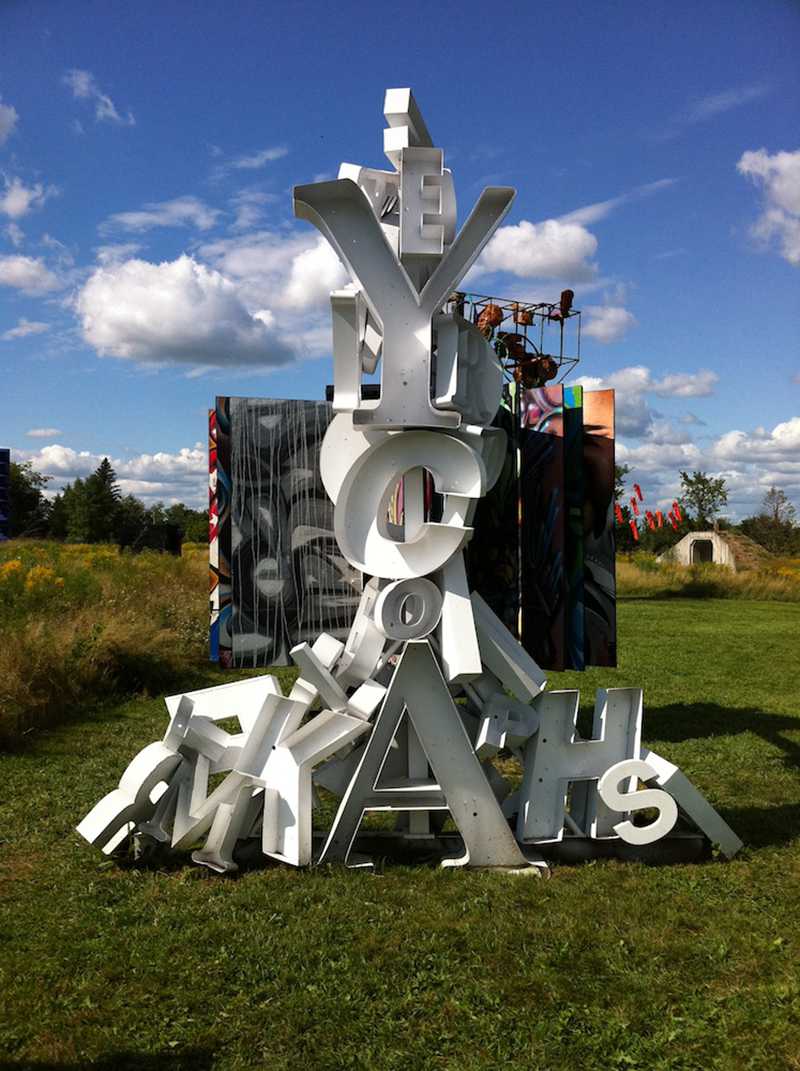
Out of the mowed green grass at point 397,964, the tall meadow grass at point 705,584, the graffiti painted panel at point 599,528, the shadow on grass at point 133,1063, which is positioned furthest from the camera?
the tall meadow grass at point 705,584

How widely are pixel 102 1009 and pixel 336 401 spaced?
328 cm

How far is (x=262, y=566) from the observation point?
7883 millimetres

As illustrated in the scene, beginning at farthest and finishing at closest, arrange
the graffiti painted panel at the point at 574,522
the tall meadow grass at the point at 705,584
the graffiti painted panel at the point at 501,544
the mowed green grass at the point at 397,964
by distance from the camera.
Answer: the tall meadow grass at the point at 705,584
the graffiti painted panel at the point at 574,522
the graffiti painted panel at the point at 501,544
the mowed green grass at the point at 397,964

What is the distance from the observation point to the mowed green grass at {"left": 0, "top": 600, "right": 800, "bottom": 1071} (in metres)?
3.55

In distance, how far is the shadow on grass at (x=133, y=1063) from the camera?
337 cm

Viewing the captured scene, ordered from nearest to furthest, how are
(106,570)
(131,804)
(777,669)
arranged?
1. (131,804)
2. (777,669)
3. (106,570)

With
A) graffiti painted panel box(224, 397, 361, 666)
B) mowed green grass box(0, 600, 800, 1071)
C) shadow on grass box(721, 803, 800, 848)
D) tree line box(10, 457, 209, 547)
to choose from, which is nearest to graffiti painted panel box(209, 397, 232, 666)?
graffiti painted panel box(224, 397, 361, 666)

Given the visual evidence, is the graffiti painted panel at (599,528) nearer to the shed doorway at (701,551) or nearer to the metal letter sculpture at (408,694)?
the metal letter sculpture at (408,694)

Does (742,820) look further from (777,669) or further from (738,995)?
(777,669)

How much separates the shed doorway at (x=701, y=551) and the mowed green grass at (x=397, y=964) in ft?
115

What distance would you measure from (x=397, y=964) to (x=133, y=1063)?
1.22 metres

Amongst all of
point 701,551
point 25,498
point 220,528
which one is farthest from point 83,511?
point 220,528

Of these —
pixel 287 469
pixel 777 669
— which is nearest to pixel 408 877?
pixel 287 469

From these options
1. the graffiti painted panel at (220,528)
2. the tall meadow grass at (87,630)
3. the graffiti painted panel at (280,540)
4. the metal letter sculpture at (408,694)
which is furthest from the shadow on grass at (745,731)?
the tall meadow grass at (87,630)
